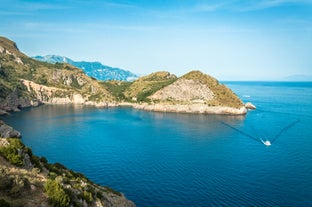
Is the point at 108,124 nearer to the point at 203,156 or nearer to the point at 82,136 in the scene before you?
the point at 82,136

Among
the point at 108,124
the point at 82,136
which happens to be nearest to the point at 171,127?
the point at 108,124

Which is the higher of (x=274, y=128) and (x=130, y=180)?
(x=274, y=128)

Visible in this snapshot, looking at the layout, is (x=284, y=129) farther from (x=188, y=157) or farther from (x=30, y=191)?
(x=30, y=191)

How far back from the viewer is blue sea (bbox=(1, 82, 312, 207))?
2741 inches

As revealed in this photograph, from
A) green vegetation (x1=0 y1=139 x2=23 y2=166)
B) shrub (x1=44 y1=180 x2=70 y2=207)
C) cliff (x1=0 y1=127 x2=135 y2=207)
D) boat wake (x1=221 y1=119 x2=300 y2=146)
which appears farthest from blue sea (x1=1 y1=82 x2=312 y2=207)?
shrub (x1=44 y1=180 x2=70 y2=207)

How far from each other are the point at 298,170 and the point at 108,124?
11053 centimetres

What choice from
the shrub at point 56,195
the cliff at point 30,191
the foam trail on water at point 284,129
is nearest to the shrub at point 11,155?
the cliff at point 30,191

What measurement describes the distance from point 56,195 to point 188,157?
73594 mm

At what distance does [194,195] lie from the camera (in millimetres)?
68500

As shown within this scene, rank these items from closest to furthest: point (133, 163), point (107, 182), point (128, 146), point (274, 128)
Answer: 1. point (107, 182)
2. point (133, 163)
3. point (128, 146)
4. point (274, 128)

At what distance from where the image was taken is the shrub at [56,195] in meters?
29.9

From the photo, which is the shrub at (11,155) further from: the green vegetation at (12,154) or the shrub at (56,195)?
the shrub at (56,195)

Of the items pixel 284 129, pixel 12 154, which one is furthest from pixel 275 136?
pixel 12 154

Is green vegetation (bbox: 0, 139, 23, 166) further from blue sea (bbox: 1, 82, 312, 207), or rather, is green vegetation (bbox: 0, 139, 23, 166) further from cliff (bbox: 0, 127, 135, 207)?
blue sea (bbox: 1, 82, 312, 207)
